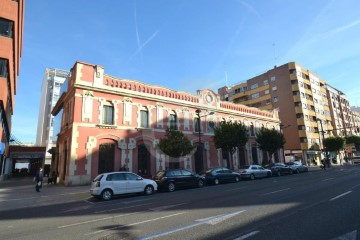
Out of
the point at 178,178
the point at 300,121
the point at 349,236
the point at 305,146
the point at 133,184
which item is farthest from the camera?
the point at 300,121

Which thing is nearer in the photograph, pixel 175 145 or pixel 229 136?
pixel 175 145

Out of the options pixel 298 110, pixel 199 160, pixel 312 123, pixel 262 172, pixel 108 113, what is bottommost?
pixel 262 172

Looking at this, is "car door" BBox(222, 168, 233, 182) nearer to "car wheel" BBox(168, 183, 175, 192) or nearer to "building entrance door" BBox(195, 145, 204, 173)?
"car wheel" BBox(168, 183, 175, 192)

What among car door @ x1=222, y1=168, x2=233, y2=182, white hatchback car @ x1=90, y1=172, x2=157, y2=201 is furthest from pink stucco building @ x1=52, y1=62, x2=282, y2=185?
white hatchback car @ x1=90, y1=172, x2=157, y2=201

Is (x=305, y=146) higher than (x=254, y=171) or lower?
higher

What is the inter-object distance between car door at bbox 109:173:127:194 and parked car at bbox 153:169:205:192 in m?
3.23

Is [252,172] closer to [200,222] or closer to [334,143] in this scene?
[200,222]

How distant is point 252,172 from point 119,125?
564 inches

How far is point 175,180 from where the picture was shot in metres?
17.8

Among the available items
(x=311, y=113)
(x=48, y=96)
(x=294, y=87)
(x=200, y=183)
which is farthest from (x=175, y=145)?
(x=48, y=96)

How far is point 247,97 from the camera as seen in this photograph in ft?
234

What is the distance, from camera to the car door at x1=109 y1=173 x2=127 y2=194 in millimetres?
14562

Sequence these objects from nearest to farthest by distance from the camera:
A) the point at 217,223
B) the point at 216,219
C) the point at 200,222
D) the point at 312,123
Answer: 1. the point at 217,223
2. the point at 200,222
3. the point at 216,219
4. the point at 312,123

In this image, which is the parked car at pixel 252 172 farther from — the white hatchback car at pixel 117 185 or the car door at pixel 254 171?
the white hatchback car at pixel 117 185
